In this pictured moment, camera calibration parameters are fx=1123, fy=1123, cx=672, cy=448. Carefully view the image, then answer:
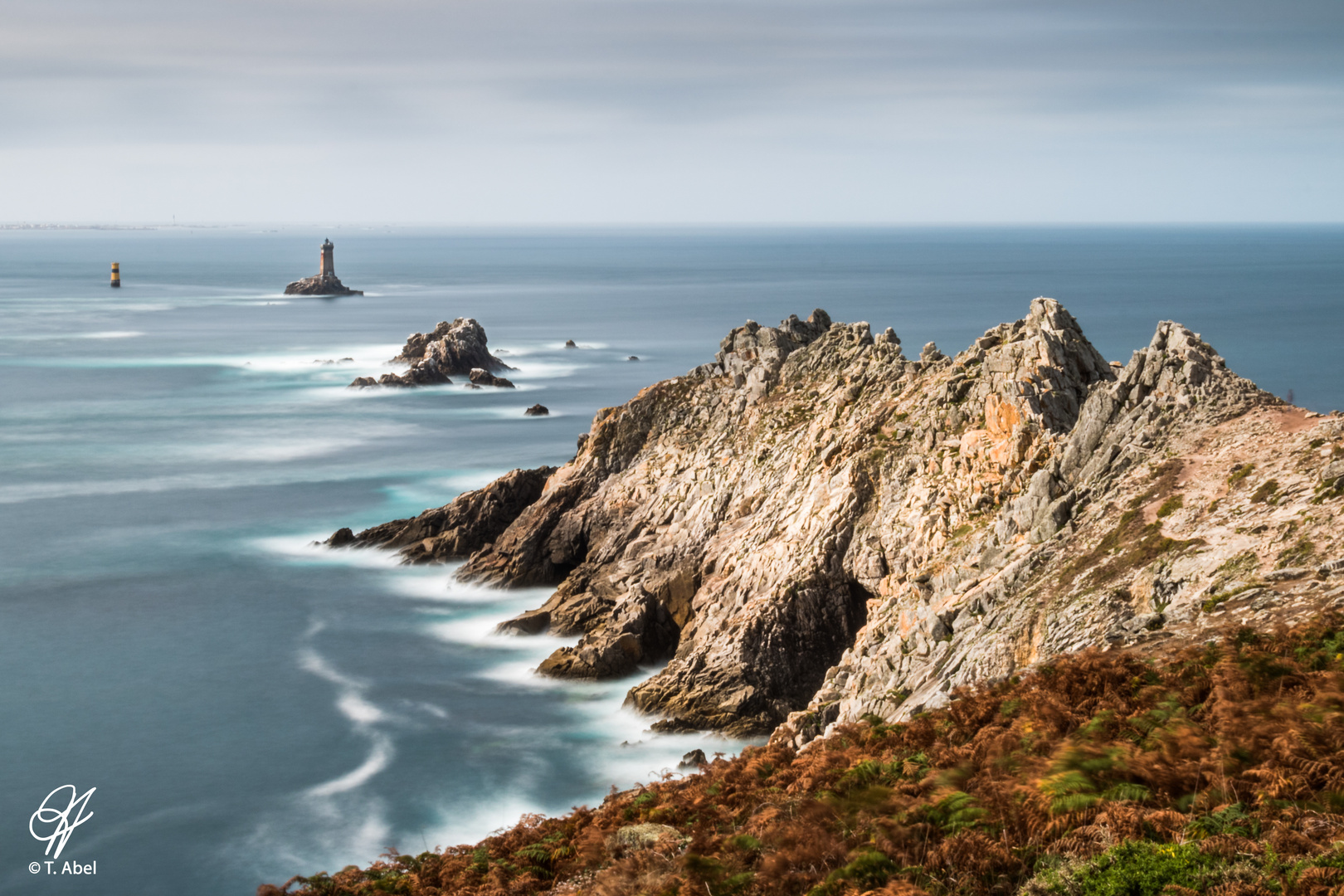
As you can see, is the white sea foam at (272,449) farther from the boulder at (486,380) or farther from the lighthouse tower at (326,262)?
the lighthouse tower at (326,262)

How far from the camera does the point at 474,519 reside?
4350cm

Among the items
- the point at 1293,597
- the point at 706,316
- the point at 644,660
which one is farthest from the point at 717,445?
the point at 706,316

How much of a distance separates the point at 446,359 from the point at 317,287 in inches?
3617

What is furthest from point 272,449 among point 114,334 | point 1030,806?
point 114,334

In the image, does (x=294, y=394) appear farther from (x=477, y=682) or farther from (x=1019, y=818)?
(x=1019, y=818)

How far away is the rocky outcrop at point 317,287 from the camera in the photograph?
17675 cm

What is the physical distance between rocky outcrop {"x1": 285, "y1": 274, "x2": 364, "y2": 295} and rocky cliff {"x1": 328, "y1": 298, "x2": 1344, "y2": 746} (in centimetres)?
14079

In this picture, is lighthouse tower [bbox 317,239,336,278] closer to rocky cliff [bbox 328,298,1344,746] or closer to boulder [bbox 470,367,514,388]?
boulder [bbox 470,367,514,388]

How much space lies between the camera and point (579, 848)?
583 inches

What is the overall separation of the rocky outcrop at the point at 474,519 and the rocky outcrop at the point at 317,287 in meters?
142

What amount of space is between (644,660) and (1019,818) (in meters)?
21.5

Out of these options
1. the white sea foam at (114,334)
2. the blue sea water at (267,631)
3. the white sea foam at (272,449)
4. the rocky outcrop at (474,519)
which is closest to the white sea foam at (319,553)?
the blue sea water at (267,631)

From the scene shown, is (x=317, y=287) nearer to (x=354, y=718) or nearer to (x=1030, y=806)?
(x=354, y=718)

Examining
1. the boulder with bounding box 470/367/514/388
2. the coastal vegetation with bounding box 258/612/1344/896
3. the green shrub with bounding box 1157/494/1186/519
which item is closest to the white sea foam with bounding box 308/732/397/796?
the coastal vegetation with bounding box 258/612/1344/896
